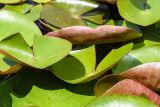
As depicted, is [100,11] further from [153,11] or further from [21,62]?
[21,62]

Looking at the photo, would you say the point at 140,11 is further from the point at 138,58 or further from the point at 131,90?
the point at 131,90

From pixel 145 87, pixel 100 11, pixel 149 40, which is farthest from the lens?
pixel 100 11

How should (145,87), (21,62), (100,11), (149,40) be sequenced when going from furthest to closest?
(100,11) → (149,40) → (21,62) → (145,87)

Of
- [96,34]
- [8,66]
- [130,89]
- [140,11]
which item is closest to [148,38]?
[140,11]

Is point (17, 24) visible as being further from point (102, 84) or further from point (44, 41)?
point (102, 84)

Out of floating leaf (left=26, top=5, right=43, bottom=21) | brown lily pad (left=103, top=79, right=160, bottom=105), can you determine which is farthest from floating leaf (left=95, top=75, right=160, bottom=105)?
floating leaf (left=26, top=5, right=43, bottom=21)

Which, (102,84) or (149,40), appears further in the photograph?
(149,40)

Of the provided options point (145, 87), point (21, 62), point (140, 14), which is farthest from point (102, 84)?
point (140, 14)
